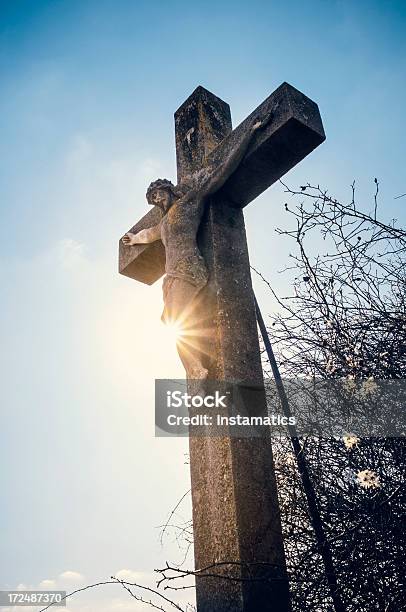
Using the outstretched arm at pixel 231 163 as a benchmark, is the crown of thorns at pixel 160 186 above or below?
above

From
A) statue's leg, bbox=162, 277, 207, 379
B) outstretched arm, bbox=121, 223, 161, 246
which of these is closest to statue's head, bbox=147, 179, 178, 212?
outstretched arm, bbox=121, 223, 161, 246

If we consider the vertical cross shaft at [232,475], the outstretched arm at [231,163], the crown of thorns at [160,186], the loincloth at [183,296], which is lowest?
the vertical cross shaft at [232,475]

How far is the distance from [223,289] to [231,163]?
0.82 m

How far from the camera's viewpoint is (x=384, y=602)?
218cm

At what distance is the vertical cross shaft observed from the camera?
6.57 feet

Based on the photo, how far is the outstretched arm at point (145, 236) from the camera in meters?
3.40

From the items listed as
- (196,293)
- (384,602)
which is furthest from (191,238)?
(384,602)

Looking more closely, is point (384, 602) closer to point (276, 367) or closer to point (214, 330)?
point (276, 367)

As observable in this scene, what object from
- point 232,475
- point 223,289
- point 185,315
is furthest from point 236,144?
point 232,475

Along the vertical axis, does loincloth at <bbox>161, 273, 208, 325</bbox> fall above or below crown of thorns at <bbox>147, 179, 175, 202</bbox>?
below

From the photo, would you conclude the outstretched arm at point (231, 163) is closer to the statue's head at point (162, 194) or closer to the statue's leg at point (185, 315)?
the statue's head at point (162, 194)

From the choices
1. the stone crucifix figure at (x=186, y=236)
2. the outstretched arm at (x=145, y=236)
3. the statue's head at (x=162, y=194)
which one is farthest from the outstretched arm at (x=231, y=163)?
the outstretched arm at (x=145, y=236)

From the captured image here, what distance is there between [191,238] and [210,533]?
1.61 meters

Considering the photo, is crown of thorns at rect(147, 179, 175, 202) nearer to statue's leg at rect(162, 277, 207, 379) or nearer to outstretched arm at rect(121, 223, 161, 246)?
outstretched arm at rect(121, 223, 161, 246)
